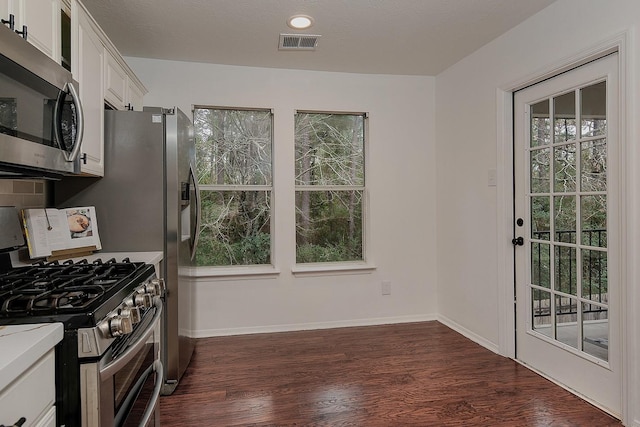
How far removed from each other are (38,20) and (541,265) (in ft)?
10.6

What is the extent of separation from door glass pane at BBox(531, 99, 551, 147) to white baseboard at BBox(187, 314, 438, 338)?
203 cm

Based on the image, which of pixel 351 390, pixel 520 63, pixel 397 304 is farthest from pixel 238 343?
pixel 520 63

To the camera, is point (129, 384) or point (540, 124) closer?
point (129, 384)

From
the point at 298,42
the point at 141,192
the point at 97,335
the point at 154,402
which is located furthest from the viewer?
the point at 298,42

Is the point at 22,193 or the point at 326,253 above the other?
the point at 22,193

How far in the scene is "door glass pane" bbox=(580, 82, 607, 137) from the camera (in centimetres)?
216

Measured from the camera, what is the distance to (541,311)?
2666mm

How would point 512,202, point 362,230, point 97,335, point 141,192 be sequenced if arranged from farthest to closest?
1. point 362,230
2. point 512,202
3. point 141,192
4. point 97,335

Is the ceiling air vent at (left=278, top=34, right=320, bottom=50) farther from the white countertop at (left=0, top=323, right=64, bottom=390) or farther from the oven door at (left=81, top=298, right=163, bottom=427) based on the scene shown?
the white countertop at (left=0, top=323, right=64, bottom=390)

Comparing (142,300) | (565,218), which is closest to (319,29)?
(565,218)

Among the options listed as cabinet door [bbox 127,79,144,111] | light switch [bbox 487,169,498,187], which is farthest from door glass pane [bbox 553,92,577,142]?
cabinet door [bbox 127,79,144,111]

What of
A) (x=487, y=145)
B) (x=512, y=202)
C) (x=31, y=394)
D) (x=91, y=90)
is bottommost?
(x=31, y=394)

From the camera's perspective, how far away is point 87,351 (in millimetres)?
1073

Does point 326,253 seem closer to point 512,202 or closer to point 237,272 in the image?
point 237,272
